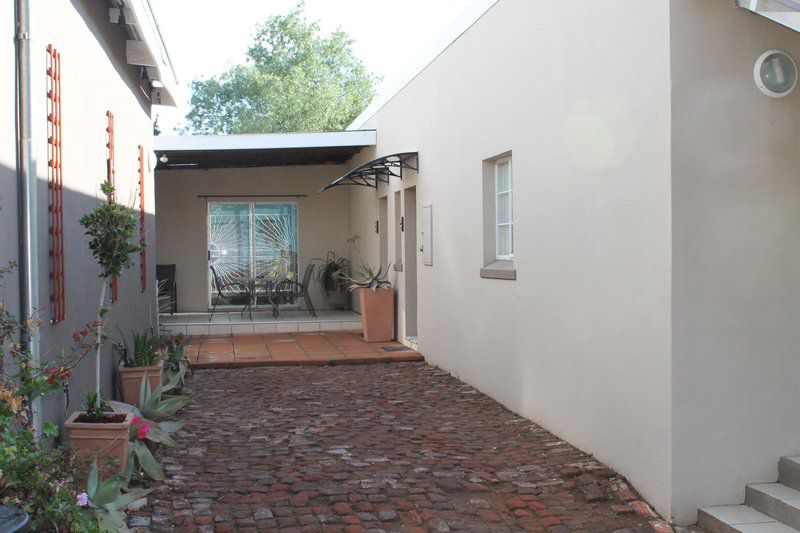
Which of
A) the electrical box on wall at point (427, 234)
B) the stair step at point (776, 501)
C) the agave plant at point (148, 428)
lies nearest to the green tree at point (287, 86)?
the electrical box on wall at point (427, 234)

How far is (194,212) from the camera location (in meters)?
14.9

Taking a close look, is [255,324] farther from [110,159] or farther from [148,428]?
[148,428]

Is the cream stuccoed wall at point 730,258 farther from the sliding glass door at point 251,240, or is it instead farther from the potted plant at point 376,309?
the sliding glass door at point 251,240

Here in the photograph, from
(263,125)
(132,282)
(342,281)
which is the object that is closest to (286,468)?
(132,282)

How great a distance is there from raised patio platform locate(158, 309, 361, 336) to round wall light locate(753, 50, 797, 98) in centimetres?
877

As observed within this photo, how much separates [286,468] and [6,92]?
2637 mm

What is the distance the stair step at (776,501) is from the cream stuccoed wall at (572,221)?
418 mm

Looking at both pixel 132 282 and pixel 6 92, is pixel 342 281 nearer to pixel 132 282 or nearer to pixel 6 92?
pixel 132 282

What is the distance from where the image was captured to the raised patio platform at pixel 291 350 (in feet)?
31.2

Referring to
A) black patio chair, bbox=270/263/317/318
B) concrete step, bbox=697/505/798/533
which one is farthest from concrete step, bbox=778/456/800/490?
black patio chair, bbox=270/263/317/318

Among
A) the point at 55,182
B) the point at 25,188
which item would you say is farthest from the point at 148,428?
the point at 25,188

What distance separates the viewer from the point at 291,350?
34.1 feet

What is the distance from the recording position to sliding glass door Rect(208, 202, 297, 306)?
49.9ft

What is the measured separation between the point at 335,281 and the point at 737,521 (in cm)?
1117
